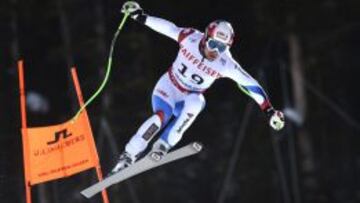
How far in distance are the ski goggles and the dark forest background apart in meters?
4.29

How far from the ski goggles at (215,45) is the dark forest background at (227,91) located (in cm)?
429

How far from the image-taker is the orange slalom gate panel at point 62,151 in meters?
6.37

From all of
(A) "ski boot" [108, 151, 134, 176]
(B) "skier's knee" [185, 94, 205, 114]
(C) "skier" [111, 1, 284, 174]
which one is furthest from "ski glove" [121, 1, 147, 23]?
(A) "ski boot" [108, 151, 134, 176]

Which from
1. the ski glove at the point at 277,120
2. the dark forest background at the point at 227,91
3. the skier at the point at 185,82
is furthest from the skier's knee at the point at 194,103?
the dark forest background at the point at 227,91

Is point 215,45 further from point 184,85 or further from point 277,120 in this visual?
point 277,120

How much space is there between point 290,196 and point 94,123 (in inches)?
103

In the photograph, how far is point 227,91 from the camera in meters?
12.5

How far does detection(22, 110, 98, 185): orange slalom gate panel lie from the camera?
637 centimetres

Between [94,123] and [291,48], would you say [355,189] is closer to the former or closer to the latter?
[291,48]

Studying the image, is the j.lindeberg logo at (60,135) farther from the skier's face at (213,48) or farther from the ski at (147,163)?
the skier's face at (213,48)

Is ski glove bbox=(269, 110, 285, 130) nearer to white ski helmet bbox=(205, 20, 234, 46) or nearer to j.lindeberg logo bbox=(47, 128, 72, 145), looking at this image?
white ski helmet bbox=(205, 20, 234, 46)

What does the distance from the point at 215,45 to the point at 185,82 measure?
1.30ft

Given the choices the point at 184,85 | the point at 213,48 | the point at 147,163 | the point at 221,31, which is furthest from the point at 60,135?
the point at 221,31

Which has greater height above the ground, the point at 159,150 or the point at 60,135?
the point at 60,135
